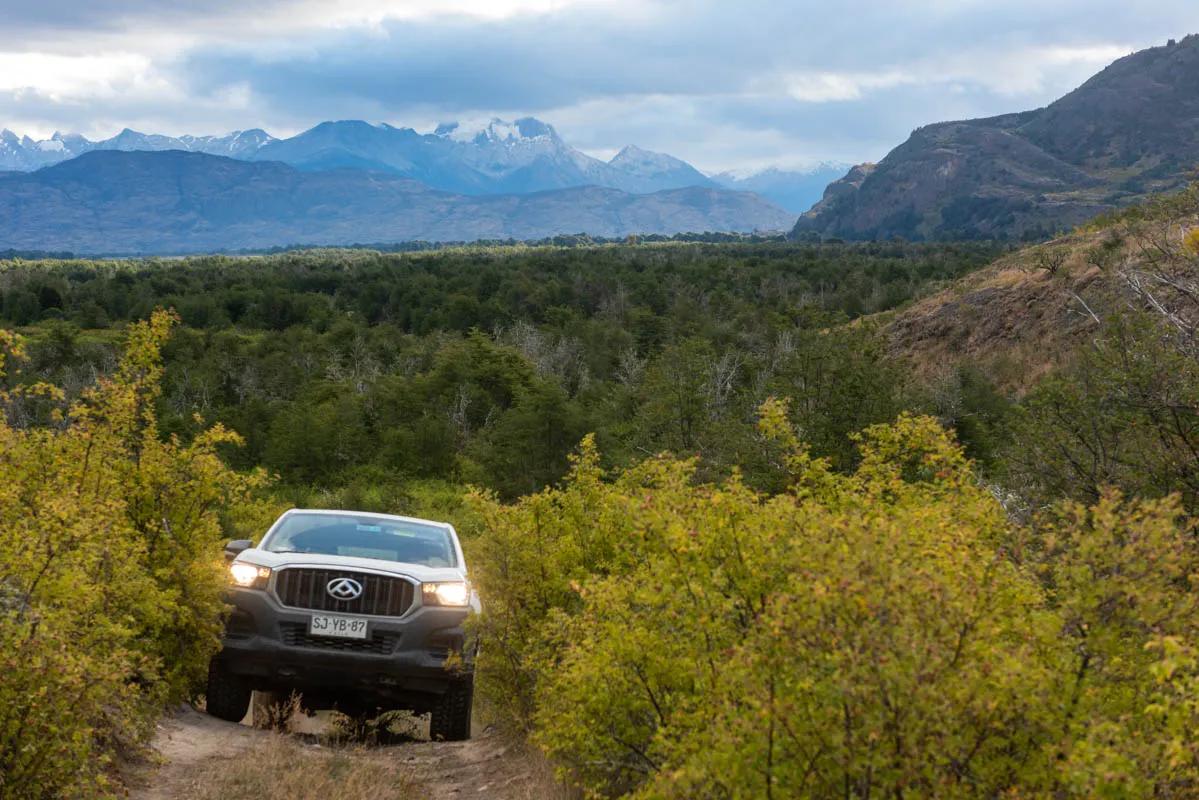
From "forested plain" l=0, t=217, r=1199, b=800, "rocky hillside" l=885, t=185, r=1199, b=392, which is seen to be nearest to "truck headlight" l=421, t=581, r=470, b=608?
"forested plain" l=0, t=217, r=1199, b=800

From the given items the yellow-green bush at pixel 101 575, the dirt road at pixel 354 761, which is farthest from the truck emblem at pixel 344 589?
the dirt road at pixel 354 761

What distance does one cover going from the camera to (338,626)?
322 inches

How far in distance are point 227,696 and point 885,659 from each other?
705 centimetres

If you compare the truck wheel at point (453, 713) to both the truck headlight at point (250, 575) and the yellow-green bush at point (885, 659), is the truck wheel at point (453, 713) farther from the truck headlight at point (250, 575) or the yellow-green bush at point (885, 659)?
the yellow-green bush at point (885, 659)

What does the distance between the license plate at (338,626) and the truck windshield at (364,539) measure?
0.77 meters

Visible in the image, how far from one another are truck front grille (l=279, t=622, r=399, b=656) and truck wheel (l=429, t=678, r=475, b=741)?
78cm

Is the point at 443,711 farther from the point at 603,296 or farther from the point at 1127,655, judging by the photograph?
the point at 603,296

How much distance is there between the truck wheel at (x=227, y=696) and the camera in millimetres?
8891

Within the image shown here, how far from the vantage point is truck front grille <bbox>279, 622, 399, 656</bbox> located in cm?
819

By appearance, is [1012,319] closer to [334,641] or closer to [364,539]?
[364,539]

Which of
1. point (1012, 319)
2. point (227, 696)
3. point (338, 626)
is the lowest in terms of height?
point (227, 696)

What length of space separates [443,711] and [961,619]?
5.88 meters

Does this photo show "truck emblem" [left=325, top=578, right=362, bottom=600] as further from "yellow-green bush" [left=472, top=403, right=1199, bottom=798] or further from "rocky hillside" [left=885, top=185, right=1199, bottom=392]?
"rocky hillside" [left=885, top=185, right=1199, bottom=392]

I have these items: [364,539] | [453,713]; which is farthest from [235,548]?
[453,713]
